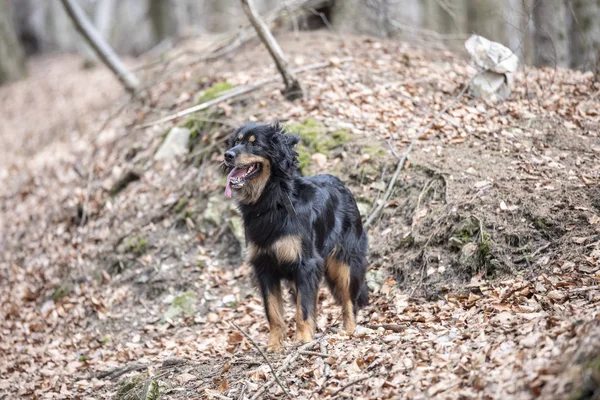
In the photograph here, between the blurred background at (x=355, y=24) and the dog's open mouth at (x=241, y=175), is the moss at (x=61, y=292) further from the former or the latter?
the blurred background at (x=355, y=24)

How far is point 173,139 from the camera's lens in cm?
1041

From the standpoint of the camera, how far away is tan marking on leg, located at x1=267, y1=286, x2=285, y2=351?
6025mm

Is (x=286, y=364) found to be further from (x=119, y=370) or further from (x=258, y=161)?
(x=119, y=370)

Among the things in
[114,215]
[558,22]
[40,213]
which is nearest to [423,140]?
[114,215]

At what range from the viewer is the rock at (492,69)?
908 centimetres

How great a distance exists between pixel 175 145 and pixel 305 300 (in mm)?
5208

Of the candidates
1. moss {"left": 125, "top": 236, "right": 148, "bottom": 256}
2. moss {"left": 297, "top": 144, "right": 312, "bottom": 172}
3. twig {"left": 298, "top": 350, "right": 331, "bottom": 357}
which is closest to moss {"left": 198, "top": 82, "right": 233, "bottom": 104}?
moss {"left": 297, "top": 144, "right": 312, "bottom": 172}

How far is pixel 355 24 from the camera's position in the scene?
12109 mm

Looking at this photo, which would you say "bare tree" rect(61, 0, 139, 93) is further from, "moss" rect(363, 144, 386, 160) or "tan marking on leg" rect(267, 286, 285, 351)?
"tan marking on leg" rect(267, 286, 285, 351)

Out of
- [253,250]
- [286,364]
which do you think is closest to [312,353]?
[286,364]

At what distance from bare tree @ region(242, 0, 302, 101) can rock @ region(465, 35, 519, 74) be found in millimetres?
2633

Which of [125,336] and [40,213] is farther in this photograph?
[40,213]

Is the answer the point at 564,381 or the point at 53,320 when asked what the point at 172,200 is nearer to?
the point at 53,320

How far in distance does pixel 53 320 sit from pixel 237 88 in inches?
178
